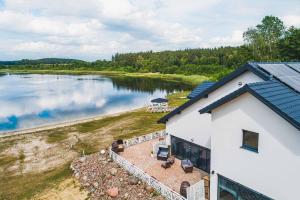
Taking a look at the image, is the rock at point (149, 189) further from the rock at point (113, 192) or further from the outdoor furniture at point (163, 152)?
the outdoor furniture at point (163, 152)

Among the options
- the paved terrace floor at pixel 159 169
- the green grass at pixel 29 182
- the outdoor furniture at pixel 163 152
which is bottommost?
the green grass at pixel 29 182

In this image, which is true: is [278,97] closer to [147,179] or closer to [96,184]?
[147,179]

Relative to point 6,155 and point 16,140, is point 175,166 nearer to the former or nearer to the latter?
point 6,155

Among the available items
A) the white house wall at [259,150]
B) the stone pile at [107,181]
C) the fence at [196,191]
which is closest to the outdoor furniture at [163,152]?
the stone pile at [107,181]

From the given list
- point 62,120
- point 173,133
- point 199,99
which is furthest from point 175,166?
point 62,120

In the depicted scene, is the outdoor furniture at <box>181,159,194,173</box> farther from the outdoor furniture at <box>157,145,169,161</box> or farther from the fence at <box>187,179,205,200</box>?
the fence at <box>187,179,205,200</box>
